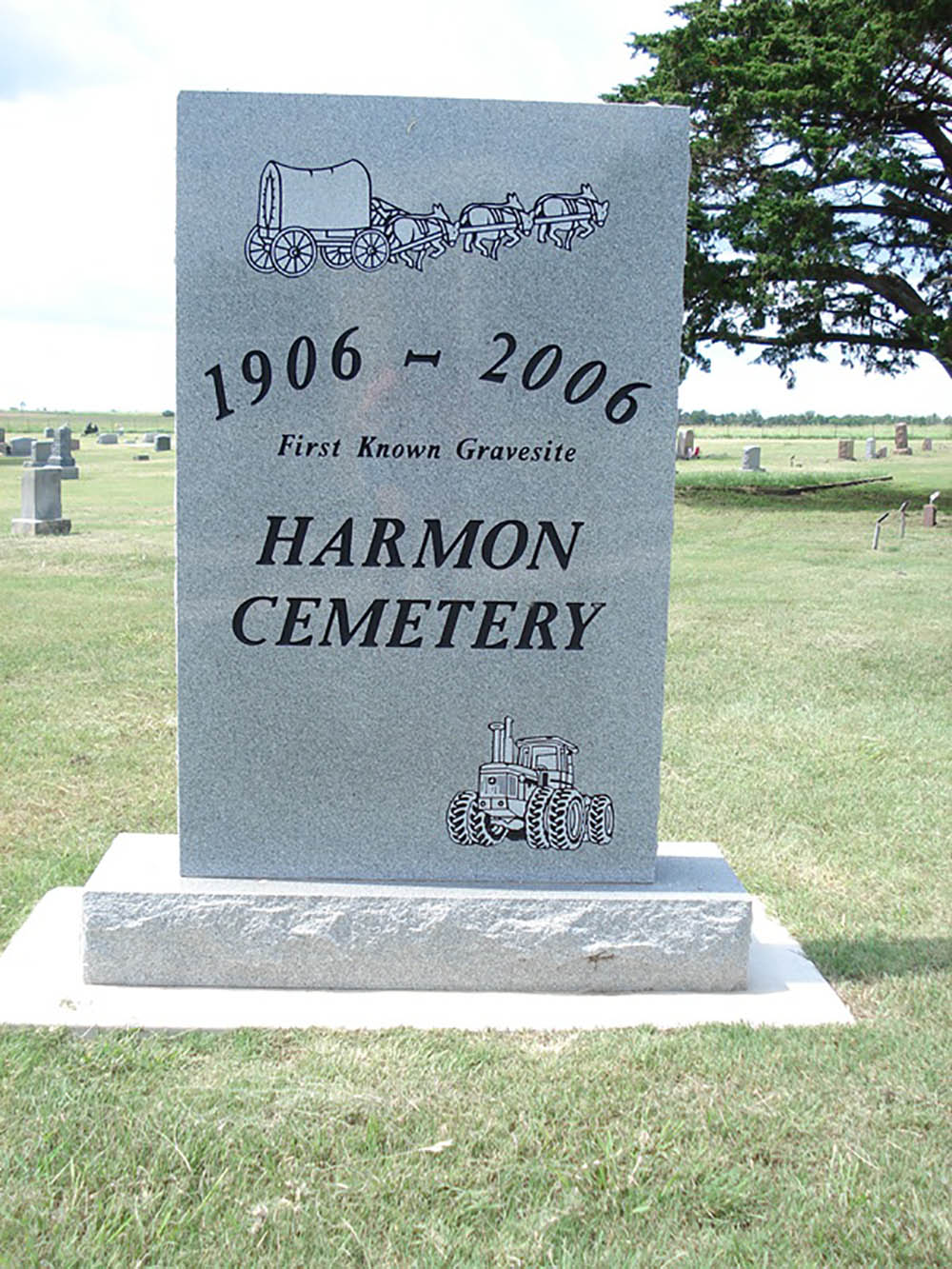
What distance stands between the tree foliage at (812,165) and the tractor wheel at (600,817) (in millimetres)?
21106

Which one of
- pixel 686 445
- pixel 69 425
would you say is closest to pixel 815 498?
pixel 686 445

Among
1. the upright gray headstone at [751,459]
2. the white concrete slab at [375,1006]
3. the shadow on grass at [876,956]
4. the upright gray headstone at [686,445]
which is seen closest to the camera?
the white concrete slab at [375,1006]

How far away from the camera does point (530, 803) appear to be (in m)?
3.85

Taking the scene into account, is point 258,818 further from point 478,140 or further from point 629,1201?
point 478,140

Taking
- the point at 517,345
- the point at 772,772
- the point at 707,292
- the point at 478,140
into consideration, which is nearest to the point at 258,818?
the point at 517,345

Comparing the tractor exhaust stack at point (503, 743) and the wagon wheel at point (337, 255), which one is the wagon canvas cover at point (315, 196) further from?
the tractor exhaust stack at point (503, 743)

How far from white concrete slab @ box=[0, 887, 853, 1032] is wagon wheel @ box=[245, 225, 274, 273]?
7.16 feet

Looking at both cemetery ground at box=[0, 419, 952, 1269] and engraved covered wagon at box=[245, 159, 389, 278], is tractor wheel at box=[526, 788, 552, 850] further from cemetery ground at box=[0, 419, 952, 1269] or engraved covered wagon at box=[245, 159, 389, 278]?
engraved covered wagon at box=[245, 159, 389, 278]

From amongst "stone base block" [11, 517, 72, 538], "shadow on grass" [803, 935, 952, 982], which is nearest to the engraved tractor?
"shadow on grass" [803, 935, 952, 982]

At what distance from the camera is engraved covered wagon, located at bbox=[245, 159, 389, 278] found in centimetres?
360

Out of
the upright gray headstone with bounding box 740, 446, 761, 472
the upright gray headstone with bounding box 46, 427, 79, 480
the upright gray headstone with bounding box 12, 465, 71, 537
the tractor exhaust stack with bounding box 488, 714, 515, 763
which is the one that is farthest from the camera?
the upright gray headstone with bounding box 740, 446, 761, 472

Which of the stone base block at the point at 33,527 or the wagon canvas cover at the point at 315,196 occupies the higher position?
the wagon canvas cover at the point at 315,196

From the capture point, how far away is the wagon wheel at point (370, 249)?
11.9 ft

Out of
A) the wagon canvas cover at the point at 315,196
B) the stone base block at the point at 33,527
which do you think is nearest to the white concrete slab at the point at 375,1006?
the wagon canvas cover at the point at 315,196
